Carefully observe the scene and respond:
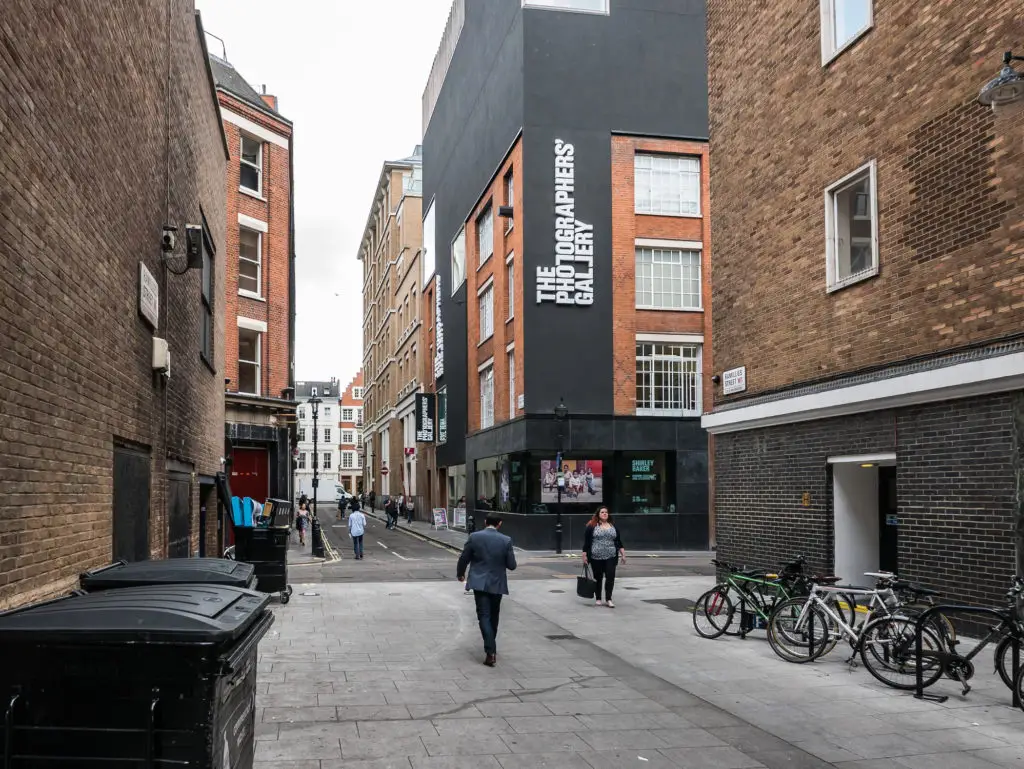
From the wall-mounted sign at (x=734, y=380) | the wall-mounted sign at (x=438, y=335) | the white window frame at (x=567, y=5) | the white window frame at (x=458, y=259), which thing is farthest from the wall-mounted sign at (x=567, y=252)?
the wall-mounted sign at (x=438, y=335)

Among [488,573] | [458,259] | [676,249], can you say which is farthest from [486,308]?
[488,573]

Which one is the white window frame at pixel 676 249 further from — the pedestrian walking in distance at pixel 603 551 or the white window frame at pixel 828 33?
the white window frame at pixel 828 33

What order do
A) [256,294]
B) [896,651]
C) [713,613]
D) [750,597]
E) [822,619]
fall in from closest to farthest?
1. [896,651]
2. [822,619]
3. [750,597]
4. [713,613]
5. [256,294]

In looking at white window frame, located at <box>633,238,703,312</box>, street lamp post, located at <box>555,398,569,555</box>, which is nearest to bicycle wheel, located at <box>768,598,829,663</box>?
street lamp post, located at <box>555,398,569,555</box>

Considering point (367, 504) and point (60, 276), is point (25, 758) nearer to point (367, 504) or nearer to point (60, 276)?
point (60, 276)

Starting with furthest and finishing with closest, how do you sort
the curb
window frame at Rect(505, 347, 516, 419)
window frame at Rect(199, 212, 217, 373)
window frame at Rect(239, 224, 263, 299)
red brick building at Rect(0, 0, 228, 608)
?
window frame at Rect(505, 347, 516, 419) → the curb → window frame at Rect(239, 224, 263, 299) → window frame at Rect(199, 212, 217, 373) → red brick building at Rect(0, 0, 228, 608)

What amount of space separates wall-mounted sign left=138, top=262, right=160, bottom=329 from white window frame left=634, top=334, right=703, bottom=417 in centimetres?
2266

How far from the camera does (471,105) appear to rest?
41.7 meters

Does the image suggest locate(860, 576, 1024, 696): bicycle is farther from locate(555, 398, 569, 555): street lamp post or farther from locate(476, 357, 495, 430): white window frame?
locate(476, 357, 495, 430): white window frame

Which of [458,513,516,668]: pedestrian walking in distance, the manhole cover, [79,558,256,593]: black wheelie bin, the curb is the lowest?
the curb

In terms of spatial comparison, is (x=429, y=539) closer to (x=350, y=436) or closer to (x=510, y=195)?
(x=510, y=195)

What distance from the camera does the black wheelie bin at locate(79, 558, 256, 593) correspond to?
20.4 feet

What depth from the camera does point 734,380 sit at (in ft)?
55.5

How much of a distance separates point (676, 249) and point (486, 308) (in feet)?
31.1
